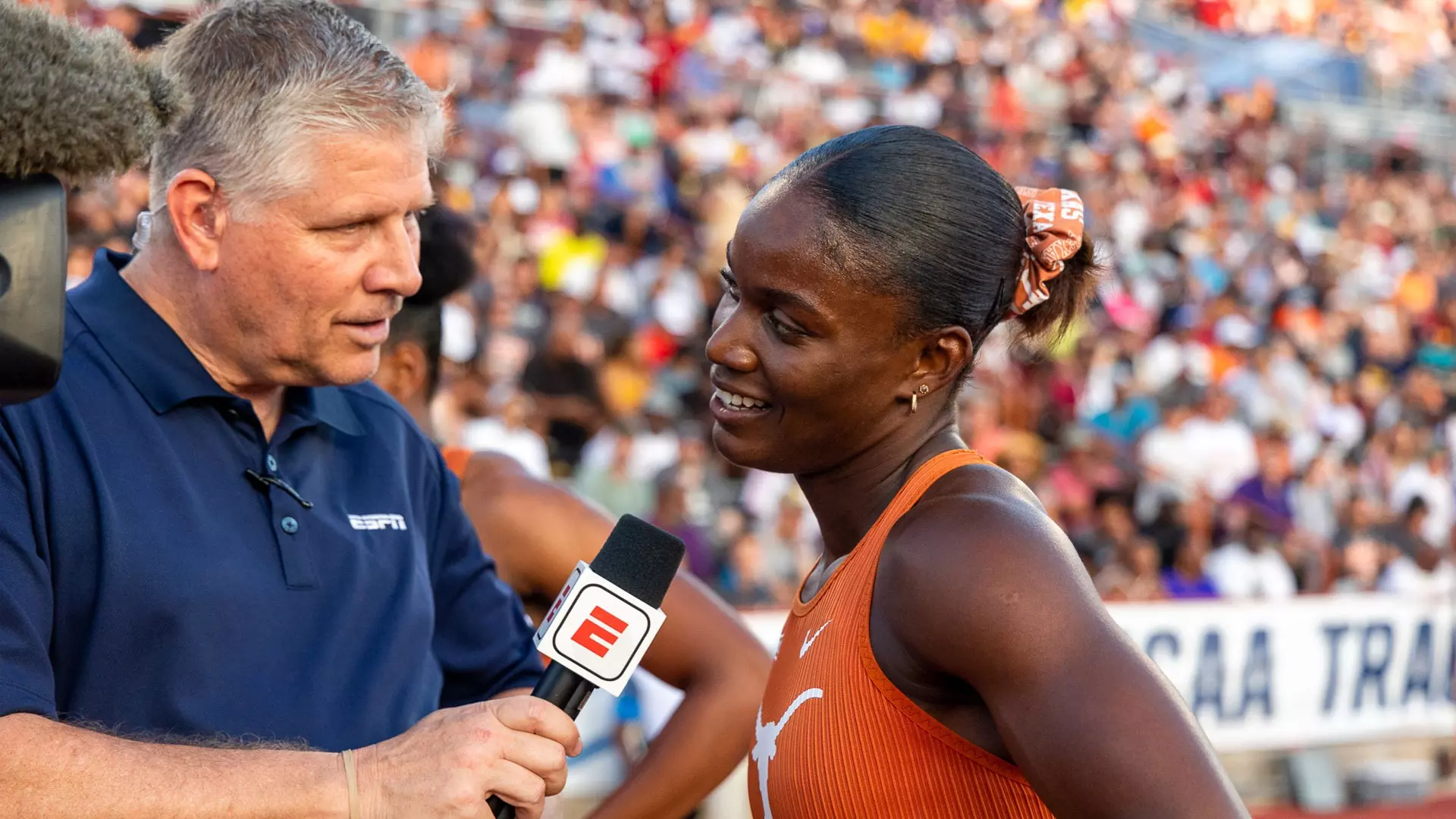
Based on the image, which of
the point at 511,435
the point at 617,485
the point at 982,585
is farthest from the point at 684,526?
the point at 982,585

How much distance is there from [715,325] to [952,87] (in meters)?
15.8

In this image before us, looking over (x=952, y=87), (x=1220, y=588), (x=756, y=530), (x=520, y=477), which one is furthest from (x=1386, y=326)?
(x=520, y=477)

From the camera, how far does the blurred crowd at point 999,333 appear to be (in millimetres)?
9922

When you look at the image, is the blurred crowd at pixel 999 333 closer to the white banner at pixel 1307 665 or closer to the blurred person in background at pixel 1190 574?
the blurred person in background at pixel 1190 574

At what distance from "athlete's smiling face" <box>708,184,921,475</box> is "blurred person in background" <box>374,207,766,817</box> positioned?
35.5 inches

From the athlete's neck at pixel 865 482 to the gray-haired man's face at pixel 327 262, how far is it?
78 centimetres

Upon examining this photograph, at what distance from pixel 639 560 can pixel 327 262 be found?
0.75 meters

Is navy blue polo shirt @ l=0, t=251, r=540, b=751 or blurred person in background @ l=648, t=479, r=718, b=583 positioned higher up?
navy blue polo shirt @ l=0, t=251, r=540, b=751

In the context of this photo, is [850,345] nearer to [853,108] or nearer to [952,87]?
[853,108]

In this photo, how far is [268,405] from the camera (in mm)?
2670

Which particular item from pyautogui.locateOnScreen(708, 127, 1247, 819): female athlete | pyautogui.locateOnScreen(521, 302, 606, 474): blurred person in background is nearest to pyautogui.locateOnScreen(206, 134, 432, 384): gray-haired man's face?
pyautogui.locateOnScreen(708, 127, 1247, 819): female athlete

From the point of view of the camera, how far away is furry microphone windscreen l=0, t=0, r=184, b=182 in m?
1.61

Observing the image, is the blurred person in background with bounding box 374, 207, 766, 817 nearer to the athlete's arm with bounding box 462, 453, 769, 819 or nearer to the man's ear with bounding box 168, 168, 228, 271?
the athlete's arm with bounding box 462, 453, 769, 819

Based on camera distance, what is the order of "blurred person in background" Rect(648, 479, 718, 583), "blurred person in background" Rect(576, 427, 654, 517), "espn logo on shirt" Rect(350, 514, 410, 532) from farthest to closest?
"blurred person in background" Rect(576, 427, 654, 517), "blurred person in background" Rect(648, 479, 718, 583), "espn logo on shirt" Rect(350, 514, 410, 532)
